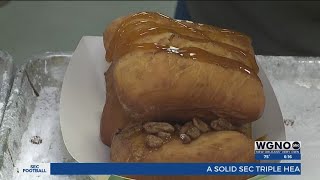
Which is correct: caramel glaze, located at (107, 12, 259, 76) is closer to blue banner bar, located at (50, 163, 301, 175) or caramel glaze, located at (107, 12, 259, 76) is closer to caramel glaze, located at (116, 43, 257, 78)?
caramel glaze, located at (116, 43, 257, 78)

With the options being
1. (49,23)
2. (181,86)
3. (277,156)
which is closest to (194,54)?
(181,86)

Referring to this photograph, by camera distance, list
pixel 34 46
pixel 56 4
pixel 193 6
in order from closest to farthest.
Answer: pixel 34 46 → pixel 56 4 → pixel 193 6

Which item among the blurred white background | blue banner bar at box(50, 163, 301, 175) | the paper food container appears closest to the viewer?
blue banner bar at box(50, 163, 301, 175)

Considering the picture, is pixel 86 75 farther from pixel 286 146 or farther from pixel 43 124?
pixel 286 146

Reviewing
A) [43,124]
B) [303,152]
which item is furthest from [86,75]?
[303,152]

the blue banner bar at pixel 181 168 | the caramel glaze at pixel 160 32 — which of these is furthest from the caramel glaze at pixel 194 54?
the blue banner bar at pixel 181 168

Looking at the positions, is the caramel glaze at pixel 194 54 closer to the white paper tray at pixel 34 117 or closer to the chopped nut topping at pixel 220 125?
the chopped nut topping at pixel 220 125

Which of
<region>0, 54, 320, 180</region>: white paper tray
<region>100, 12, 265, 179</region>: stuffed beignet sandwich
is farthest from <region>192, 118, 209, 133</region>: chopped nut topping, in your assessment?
<region>0, 54, 320, 180</region>: white paper tray
